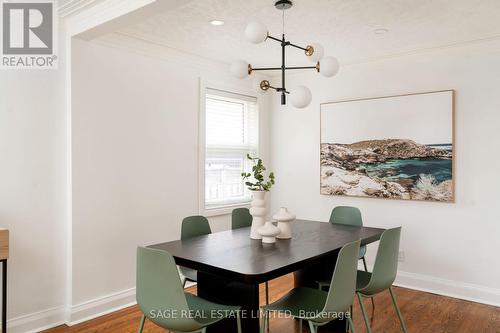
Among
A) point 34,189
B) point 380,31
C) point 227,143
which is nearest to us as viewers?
point 34,189

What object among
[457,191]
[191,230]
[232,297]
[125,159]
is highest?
[125,159]

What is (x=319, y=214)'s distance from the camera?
4.84 meters

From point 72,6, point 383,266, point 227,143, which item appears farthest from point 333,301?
point 227,143

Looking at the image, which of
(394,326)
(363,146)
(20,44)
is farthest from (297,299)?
(20,44)

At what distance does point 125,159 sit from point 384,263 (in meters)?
2.39

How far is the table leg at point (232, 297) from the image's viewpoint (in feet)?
7.88

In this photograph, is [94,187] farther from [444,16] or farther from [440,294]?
[440,294]

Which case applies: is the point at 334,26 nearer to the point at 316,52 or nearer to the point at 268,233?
the point at 316,52

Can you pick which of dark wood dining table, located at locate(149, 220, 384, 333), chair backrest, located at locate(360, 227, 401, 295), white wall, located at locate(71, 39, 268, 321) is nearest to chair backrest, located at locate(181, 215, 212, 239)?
dark wood dining table, located at locate(149, 220, 384, 333)

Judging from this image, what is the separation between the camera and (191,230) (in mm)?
3119

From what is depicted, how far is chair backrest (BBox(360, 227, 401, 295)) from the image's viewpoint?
252 centimetres

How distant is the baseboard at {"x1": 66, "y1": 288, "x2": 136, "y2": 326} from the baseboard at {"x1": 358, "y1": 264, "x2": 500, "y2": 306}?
110 inches

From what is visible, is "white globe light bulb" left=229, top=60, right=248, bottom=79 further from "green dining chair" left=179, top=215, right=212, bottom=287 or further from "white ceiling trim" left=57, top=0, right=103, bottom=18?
"green dining chair" left=179, top=215, right=212, bottom=287

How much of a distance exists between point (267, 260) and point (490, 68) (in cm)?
299
